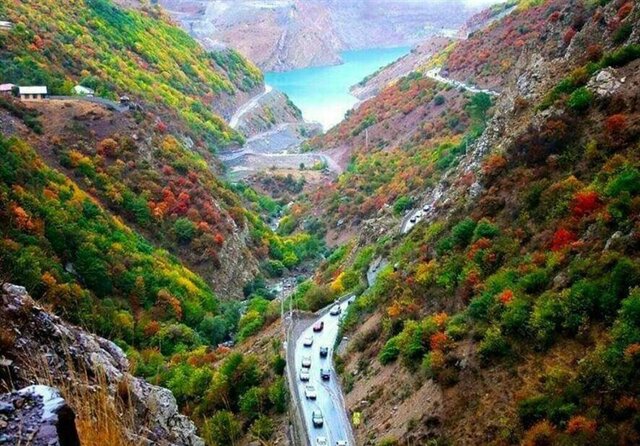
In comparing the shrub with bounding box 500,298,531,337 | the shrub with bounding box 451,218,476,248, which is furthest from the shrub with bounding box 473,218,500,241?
the shrub with bounding box 500,298,531,337

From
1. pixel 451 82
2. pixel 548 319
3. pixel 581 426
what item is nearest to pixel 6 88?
pixel 548 319

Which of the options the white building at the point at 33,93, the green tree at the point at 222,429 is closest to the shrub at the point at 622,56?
the green tree at the point at 222,429

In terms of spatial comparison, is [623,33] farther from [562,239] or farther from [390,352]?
[390,352]

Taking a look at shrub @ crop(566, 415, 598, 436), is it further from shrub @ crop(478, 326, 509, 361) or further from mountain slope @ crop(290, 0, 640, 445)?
shrub @ crop(478, 326, 509, 361)

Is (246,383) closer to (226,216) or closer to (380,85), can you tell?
(226,216)

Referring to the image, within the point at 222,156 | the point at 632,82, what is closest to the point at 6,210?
the point at 632,82

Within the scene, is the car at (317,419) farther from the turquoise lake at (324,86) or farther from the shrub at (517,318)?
the turquoise lake at (324,86)
